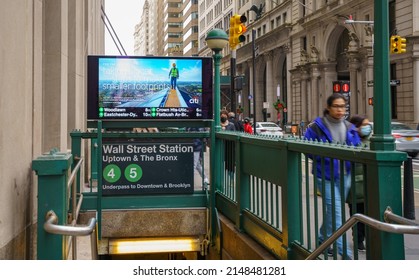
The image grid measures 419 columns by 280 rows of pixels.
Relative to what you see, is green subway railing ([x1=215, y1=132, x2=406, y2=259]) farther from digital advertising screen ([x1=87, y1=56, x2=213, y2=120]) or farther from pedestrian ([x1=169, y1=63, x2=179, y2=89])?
pedestrian ([x1=169, y1=63, x2=179, y2=89])

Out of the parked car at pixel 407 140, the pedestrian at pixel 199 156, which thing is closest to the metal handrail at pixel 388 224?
the pedestrian at pixel 199 156

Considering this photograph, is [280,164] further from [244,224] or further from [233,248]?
[233,248]

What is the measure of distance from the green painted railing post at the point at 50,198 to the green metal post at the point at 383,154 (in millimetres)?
2251

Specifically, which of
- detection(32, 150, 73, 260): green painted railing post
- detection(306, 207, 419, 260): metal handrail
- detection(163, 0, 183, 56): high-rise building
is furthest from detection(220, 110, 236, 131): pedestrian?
detection(163, 0, 183, 56): high-rise building

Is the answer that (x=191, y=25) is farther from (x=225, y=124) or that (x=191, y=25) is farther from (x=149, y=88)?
(x=149, y=88)

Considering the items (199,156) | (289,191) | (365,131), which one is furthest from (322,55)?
(289,191)

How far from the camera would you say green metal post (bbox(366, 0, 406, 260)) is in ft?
10.2

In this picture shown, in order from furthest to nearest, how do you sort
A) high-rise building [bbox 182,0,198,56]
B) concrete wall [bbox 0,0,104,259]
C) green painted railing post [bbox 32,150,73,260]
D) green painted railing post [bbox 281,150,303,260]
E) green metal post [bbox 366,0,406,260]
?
high-rise building [bbox 182,0,198,56]
green painted railing post [bbox 281,150,303,260]
concrete wall [bbox 0,0,104,259]
green painted railing post [bbox 32,150,73,260]
green metal post [bbox 366,0,406,260]

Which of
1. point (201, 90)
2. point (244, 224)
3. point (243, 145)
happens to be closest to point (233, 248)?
point (244, 224)

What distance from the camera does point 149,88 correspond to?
25.2 ft

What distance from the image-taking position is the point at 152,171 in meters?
7.64

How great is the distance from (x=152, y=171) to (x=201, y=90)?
1.54 meters

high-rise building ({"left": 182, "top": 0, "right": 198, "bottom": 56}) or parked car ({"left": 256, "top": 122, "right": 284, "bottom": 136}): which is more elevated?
high-rise building ({"left": 182, "top": 0, "right": 198, "bottom": 56})

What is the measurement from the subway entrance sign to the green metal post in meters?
4.76
